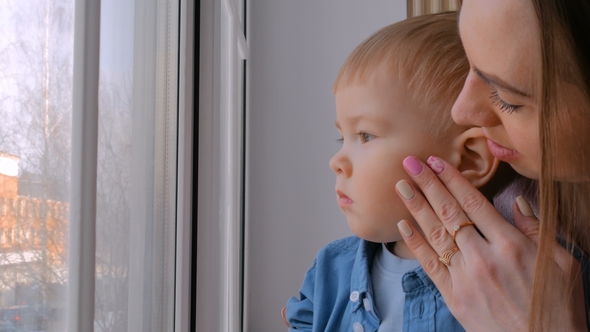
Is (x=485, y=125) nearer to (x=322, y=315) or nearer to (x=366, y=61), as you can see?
(x=366, y=61)

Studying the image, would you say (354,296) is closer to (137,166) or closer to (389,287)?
(389,287)

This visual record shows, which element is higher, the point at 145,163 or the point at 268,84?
the point at 268,84

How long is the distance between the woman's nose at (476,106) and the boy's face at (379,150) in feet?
0.44

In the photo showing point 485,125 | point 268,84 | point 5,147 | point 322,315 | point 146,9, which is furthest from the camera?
point 268,84

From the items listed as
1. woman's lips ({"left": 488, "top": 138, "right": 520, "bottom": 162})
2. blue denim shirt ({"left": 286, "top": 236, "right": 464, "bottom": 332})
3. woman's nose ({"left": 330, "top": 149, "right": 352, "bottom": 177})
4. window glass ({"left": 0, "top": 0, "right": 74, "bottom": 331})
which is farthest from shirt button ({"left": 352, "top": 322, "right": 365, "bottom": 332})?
window glass ({"left": 0, "top": 0, "right": 74, "bottom": 331})

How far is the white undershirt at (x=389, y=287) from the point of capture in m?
0.80

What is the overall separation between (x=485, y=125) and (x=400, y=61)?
20 centimetres

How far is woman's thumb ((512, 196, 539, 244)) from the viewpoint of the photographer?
0.71 metres

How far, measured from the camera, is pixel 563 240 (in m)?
0.72

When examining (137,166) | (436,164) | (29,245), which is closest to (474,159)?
(436,164)

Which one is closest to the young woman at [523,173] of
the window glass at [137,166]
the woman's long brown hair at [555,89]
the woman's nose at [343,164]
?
the woman's long brown hair at [555,89]

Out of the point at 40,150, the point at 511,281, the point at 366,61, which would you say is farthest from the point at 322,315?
the point at 40,150

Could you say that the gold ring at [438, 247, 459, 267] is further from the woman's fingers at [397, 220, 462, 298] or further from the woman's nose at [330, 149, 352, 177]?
the woman's nose at [330, 149, 352, 177]

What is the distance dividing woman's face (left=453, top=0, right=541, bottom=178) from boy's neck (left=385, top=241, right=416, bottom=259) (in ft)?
0.89
